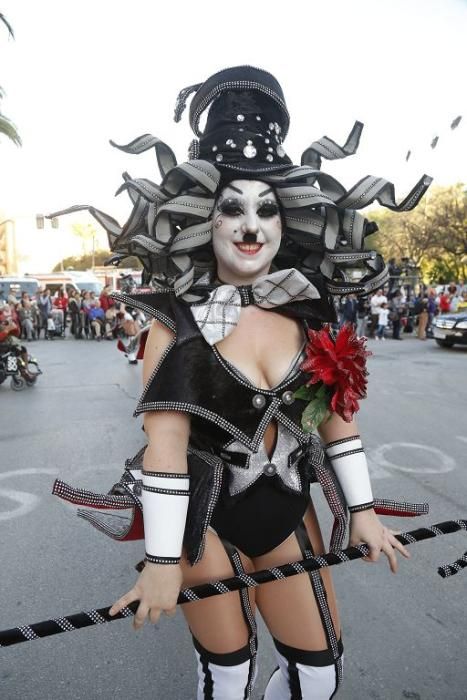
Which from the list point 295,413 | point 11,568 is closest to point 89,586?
point 11,568

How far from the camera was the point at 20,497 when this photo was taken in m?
3.93

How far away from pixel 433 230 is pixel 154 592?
97.6ft

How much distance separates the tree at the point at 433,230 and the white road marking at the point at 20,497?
938 inches

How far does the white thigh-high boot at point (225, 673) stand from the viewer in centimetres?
147

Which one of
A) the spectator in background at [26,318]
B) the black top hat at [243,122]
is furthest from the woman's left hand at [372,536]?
the spectator in background at [26,318]

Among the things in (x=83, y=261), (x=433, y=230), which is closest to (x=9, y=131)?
(x=433, y=230)

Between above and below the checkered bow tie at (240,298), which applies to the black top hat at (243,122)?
above

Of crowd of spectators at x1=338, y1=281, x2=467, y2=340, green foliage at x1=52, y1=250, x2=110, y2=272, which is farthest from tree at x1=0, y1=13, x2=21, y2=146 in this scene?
green foliage at x1=52, y1=250, x2=110, y2=272

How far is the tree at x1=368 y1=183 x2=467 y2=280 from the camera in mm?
27469

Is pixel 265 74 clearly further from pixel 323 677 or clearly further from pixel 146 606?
pixel 323 677

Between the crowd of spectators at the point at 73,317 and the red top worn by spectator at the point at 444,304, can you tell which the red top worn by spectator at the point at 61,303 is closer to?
the crowd of spectators at the point at 73,317

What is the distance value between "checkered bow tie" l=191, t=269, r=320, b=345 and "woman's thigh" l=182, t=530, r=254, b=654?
57 cm

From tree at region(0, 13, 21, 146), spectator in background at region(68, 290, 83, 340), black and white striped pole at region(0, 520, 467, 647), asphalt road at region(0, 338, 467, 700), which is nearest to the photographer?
black and white striped pole at region(0, 520, 467, 647)

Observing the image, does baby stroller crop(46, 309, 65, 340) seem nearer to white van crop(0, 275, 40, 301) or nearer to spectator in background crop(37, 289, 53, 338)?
spectator in background crop(37, 289, 53, 338)
